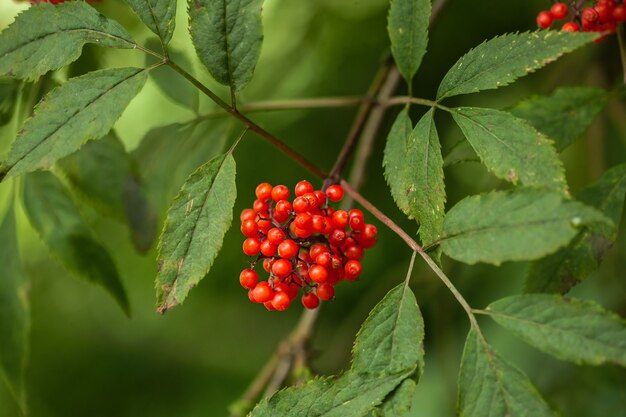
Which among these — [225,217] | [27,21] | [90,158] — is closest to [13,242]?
[90,158]

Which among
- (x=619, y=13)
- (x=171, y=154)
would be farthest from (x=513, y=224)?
(x=171, y=154)

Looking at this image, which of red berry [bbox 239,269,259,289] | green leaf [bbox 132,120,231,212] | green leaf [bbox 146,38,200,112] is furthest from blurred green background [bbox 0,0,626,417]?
red berry [bbox 239,269,259,289]

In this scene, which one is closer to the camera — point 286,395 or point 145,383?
point 286,395

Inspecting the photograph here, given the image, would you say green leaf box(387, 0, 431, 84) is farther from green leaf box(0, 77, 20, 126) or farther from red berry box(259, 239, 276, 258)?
green leaf box(0, 77, 20, 126)

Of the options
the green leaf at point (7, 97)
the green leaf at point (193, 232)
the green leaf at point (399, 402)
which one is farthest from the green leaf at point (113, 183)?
the green leaf at point (399, 402)

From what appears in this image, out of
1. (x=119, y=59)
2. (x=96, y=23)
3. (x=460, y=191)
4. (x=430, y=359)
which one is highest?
(x=119, y=59)

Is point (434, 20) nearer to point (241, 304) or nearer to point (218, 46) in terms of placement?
point (218, 46)

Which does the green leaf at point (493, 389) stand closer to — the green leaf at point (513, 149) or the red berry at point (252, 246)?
the green leaf at point (513, 149)
